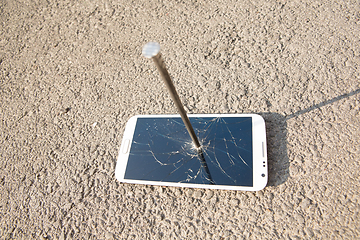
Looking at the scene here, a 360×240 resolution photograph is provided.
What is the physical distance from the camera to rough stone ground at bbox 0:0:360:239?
2.89ft

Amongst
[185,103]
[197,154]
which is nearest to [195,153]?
[197,154]

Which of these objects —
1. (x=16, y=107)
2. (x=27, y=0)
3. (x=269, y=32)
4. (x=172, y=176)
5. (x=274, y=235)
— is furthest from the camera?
(x=27, y=0)

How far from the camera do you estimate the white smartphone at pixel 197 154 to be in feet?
2.97

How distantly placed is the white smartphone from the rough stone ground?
50mm

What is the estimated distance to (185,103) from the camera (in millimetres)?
1131

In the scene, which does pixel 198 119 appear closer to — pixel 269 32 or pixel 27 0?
pixel 269 32

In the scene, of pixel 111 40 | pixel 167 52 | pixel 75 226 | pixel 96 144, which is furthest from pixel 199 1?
pixel 75 226

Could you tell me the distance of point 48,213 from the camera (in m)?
1.01

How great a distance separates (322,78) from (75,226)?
1.10 metres

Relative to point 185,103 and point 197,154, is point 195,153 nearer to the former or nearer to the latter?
point 197,154

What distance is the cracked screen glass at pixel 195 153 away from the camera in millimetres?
916

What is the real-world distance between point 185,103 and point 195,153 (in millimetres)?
252

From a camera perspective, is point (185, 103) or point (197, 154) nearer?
point (197, 154)

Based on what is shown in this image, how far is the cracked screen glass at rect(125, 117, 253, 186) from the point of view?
916 millimetres
